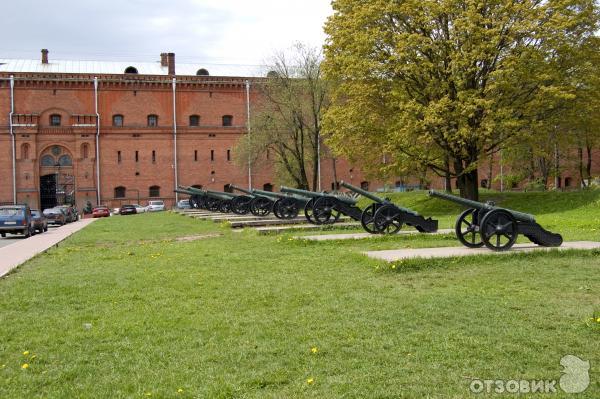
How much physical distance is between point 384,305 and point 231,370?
8.19 ft

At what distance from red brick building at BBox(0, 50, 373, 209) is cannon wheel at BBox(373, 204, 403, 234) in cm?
4275

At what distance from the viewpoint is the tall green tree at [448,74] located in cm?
2333

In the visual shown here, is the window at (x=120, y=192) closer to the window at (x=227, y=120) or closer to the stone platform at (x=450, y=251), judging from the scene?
the window at (x=227, y=120)

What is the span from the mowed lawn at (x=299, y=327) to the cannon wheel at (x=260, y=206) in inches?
630

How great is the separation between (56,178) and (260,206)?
108ft

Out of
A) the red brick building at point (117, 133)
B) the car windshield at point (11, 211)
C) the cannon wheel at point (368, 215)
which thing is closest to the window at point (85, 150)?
the red brick building at point (117, 133)

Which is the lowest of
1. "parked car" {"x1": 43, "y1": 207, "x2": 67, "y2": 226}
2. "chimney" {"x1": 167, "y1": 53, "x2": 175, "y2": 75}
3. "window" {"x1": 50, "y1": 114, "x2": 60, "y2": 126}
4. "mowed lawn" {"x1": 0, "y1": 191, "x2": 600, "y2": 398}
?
"mowed lawn" {"x1": 0, "y1": 191, "x2": 600, "y2": 398}

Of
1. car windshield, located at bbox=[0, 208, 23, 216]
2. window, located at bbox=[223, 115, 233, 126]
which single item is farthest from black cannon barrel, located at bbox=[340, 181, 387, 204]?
window, located at bbox=[223, 115, 233, 126]

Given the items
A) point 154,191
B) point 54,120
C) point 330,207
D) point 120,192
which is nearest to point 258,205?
point 330,207

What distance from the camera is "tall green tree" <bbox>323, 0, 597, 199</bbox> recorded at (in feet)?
76.5

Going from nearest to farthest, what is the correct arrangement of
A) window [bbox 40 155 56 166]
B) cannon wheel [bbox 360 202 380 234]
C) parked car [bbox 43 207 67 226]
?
1. cannon wheel [bbox 360 202 380 234]
2. parked car [bbox 43 207 67 226]
3. window [bbox 40 155 56 166]

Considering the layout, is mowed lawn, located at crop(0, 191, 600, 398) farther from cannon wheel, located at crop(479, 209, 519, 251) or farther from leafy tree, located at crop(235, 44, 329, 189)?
leafy tree, located at crop(235, 44, 329, 189)

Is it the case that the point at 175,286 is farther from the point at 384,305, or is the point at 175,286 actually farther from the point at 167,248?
the point at 167,248
